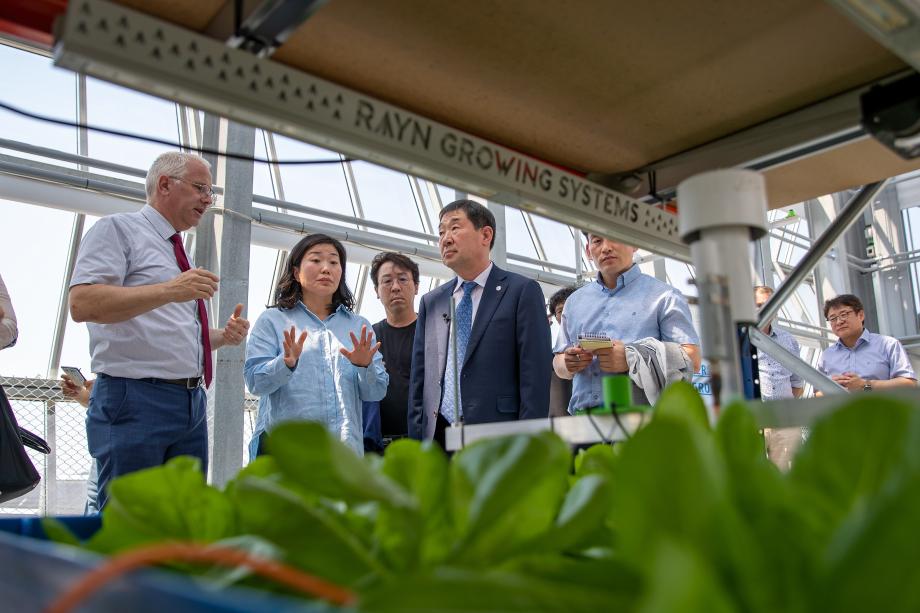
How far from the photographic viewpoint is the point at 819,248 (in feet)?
4.93

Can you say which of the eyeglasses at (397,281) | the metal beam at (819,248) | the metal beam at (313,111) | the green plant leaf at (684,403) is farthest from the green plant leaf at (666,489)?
the eyeglasses at (397,281)

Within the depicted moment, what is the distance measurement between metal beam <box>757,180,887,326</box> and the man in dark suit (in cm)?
89

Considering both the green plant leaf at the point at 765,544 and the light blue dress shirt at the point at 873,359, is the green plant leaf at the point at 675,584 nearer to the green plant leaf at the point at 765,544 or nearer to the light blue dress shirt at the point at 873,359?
the green plant leaf at the point at 765,544

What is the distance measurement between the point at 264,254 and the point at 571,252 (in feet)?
14.4

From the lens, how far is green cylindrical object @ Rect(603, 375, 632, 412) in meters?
0.53

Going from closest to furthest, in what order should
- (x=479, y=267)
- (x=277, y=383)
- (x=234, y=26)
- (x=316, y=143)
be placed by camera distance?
1. (x=234, y=26)
2. (x=316, y=143)
3. (x=277, y=383)
4. (x=479, y=267)

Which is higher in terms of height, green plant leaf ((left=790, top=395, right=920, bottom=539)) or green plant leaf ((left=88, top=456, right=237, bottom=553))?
green plant leaf ((left=790, top=395, right=920, bottom=539))

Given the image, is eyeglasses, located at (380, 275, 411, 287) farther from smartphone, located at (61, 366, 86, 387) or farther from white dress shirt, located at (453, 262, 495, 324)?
smartphone, located at (61, 366, 86, 387)

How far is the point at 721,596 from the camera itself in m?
0.16

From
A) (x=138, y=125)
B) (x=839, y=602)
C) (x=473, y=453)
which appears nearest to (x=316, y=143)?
(x=473, y=453)

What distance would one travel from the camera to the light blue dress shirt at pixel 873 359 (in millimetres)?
4753

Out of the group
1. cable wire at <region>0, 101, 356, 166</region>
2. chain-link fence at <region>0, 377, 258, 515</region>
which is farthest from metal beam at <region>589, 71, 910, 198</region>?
chain-link fence at <region>0, 377, 258, 515</region>

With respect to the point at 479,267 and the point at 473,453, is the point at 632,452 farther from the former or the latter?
the point at 479,267

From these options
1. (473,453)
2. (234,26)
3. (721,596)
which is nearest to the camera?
(721,596)
